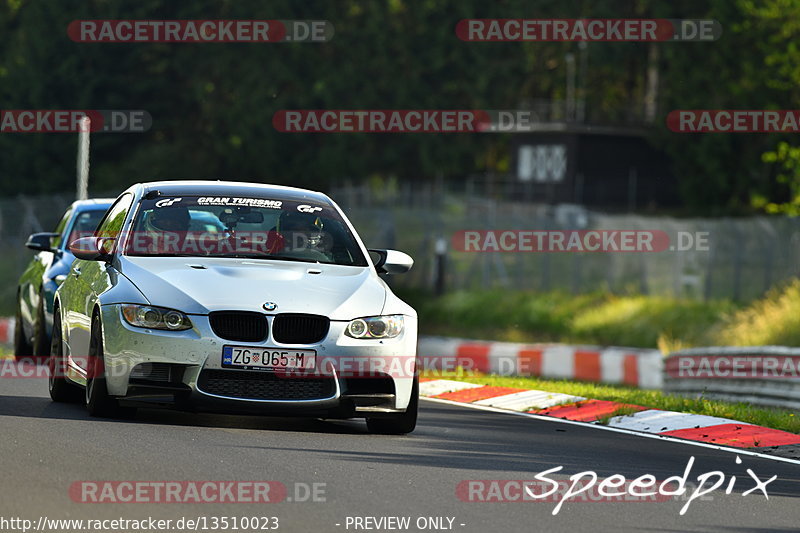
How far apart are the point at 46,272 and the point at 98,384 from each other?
17.7ft

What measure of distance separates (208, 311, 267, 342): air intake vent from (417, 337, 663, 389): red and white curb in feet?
52.4

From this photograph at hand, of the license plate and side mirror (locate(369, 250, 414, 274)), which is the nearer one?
the license plate

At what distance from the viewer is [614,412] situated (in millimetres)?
13617

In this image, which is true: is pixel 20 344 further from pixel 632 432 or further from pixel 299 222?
pixel 632 432

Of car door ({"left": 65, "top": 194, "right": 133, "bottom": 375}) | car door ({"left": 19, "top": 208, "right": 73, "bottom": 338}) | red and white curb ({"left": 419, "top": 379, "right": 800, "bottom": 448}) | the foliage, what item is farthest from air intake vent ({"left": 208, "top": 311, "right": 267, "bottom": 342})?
the foliage

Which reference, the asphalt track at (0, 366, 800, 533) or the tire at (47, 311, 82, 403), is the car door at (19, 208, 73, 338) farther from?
the asphalt track at (0, 366, 800, 533)

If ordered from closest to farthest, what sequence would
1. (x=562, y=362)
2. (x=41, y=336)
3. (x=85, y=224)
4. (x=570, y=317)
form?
(x=41, y=336) < (x=85, y=224) < (x=562, y=362) < (x=570, y=317)

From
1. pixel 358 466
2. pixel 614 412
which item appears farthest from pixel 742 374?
pixel 358 466

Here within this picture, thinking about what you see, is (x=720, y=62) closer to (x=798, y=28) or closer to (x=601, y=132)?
(x=601, y=132)

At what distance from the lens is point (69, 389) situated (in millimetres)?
12516

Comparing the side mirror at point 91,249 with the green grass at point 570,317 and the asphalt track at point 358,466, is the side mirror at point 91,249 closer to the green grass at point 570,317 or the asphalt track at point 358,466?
the asphalt track at point 358,466

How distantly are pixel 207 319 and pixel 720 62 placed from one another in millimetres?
61487

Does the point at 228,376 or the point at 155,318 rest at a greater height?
the point at 155,318

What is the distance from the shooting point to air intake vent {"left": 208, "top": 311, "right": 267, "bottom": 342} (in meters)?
10.8
